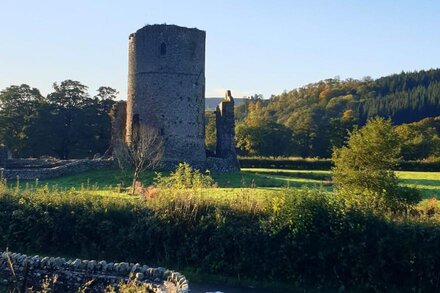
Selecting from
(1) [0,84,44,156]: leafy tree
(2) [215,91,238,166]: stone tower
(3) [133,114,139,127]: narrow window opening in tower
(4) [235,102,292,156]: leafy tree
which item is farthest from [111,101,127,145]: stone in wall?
(4) [235,102,292,156]: leafy tree

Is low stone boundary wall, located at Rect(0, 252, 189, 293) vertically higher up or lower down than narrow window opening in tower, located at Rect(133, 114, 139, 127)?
lower down

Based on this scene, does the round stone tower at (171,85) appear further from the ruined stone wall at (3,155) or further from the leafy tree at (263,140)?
the leafy tree at (263,140)

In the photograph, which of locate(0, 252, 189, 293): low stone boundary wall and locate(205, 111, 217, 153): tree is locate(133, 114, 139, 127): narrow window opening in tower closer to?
locate(0, 252, 189, 293): low stone boundary wall

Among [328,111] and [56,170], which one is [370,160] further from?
[328,111]

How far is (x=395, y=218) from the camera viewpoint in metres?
13.5

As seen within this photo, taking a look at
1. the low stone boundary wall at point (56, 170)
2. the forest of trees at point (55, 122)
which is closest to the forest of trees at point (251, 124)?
the forest of trees at point (55, 122)

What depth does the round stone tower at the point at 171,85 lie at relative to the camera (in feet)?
128

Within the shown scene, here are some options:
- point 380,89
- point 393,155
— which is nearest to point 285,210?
point 393,155

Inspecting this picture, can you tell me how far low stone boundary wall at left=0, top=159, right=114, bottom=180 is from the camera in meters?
36.8

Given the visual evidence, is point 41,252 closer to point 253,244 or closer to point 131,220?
point 131,220

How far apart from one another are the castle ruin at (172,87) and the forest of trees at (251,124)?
14463 mm

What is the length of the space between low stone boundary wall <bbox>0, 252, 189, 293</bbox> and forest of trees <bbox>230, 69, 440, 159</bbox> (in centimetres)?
5638

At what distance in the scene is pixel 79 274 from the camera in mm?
10664

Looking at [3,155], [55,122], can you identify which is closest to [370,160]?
[3,155]
